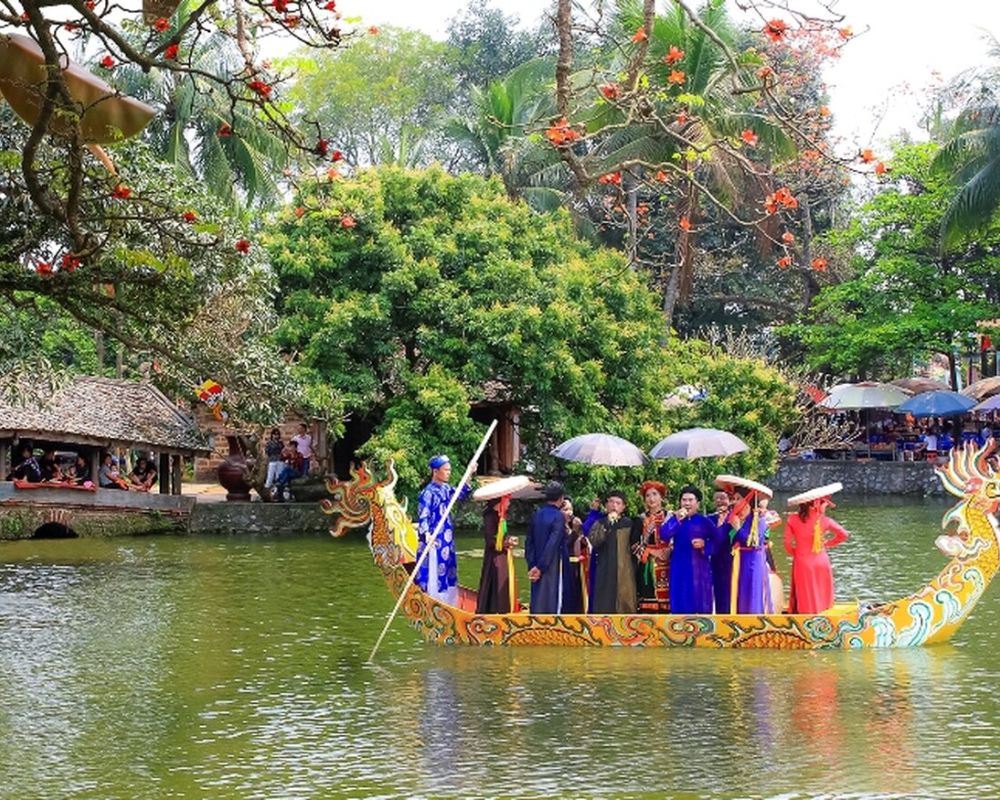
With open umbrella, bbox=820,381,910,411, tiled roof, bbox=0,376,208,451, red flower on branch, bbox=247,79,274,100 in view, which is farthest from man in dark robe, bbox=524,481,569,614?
open umbrella, bbox=820,381,910,411

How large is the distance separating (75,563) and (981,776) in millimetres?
14750

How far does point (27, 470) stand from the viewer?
84.2ft

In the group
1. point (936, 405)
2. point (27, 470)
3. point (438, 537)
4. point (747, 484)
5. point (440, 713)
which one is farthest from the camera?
point (936, 405)

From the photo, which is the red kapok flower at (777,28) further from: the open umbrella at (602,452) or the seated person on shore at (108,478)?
the seated person on shore at (108,478)

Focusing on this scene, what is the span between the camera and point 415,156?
45812 mm

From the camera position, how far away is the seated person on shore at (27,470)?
25.5m

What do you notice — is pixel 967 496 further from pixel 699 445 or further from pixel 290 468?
pixel 290 468

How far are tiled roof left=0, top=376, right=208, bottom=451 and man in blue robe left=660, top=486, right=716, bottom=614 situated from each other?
13.0 m

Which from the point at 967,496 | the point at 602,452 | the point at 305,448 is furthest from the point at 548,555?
the point at 305,448

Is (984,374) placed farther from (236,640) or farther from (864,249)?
(236,640)

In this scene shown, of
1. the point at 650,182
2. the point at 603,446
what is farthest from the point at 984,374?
the point at 650,182

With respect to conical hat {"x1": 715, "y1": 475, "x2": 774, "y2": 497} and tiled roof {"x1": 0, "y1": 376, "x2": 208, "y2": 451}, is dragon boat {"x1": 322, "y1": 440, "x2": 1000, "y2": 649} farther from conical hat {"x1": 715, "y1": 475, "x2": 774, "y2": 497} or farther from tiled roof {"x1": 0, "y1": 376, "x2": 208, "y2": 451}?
tiled roof {"x1": 0, "y1": 376, "x2": 208, "y2": 451}

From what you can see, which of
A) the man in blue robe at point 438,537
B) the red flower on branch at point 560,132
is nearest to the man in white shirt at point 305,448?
the man in blue robe at point 438,537

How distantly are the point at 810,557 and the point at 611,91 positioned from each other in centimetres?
573
